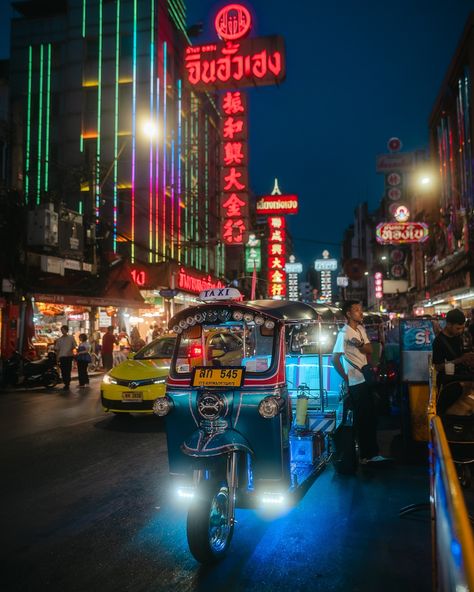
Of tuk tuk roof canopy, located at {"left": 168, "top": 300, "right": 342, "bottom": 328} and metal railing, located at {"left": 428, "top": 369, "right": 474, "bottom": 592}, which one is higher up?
tuk tuk roof canopy, located at {"left": 168, "top": 300, "right": 342, "bottom": 328}

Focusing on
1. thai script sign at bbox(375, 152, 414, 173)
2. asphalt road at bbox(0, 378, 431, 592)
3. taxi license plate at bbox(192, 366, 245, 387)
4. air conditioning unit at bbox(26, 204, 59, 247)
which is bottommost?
asphalt road at bbox(0, 378, 431, 592)

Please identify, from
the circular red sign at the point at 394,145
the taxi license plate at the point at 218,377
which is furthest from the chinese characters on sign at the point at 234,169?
the circular red sign at the point at 394,145

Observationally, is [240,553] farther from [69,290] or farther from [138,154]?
[138,154]

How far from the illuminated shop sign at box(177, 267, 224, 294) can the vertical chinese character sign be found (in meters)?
6.90

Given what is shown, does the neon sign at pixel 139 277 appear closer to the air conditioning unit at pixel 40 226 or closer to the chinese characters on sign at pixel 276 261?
the air conditioning unit at pixel 40 226

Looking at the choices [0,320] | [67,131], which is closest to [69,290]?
[0,320]

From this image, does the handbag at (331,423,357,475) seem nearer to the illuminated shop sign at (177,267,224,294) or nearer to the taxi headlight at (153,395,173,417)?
the taxi headlight at (153,395,173,417)

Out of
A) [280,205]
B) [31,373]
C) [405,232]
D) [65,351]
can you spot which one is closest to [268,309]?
[65,351]

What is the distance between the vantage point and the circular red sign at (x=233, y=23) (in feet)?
73.2

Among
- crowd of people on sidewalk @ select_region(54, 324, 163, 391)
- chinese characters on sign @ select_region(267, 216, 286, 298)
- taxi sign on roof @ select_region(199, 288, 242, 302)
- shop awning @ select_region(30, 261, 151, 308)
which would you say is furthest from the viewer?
chinese characters on sign @ select_region(267, 216, 286, 298)

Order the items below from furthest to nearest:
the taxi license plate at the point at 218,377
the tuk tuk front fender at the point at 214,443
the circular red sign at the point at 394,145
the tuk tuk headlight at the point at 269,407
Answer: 1. the circular red sign at the point at 394,145
2. the taxi license plate at the point at 218,377
3. the tuk tuk headlight at the point at 269,407
4. the tuk tuk front fender at the point at 214,443

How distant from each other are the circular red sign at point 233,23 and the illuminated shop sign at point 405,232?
1762 cm

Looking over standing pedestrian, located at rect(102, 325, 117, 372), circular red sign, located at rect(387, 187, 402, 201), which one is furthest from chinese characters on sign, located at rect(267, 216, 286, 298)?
standing pedestrian, located at rect(102, 325, 117, 372)

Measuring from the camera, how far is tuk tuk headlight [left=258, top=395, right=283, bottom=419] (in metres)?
4.78
